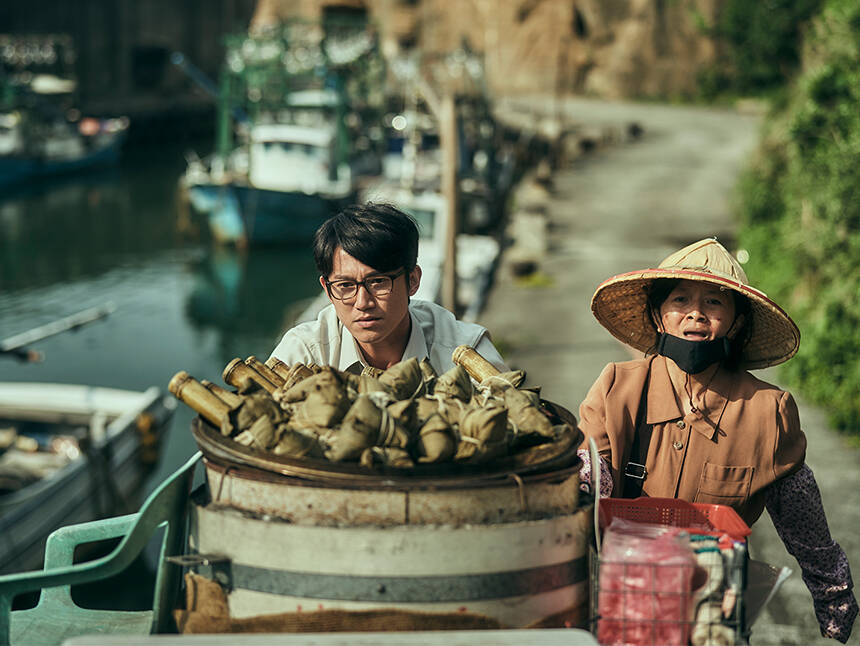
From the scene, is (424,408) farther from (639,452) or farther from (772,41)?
(772,41)

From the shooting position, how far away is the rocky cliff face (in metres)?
44.1

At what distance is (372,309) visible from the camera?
104 inches

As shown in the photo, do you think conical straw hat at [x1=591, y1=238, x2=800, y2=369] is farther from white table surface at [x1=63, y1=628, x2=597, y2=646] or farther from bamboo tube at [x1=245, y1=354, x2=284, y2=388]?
white table surface at [x1=63, y1=628, x2=597, y2=646]

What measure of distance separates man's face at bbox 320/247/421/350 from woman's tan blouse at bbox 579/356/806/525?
1.85 feet

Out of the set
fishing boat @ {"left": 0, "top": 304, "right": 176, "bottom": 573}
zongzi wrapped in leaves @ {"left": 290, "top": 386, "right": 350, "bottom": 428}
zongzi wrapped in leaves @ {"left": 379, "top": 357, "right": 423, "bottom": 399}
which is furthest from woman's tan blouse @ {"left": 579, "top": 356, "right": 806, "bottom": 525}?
fishing boat @ {"left": 0, "top": 304, "right": 176, "bottom": 573}

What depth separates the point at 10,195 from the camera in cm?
3622

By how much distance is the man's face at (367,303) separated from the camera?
2.58 m

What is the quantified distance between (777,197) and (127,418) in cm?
1001

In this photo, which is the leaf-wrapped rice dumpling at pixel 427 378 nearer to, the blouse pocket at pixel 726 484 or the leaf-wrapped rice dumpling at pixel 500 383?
the leaf-wrapped rice dumpling at pixel 500 383

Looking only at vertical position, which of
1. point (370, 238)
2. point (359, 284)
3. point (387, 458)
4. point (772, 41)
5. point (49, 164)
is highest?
point (772, 41)

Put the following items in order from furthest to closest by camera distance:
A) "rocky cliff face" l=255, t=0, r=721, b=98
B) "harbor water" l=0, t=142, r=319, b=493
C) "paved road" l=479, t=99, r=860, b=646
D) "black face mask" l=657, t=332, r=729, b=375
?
"rocky cliff face" l=255, t=0, r=721, b=98, "harbor water" l=0, t=142, r=319, b=493, "paved road" l=479, t=99, r=860, b=646, "black face mask" l=657, t=332, r=729, b=375

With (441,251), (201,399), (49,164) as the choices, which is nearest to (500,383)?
(201,399)

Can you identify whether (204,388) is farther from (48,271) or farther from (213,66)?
(213,66)

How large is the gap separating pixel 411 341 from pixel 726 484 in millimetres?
924
